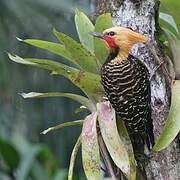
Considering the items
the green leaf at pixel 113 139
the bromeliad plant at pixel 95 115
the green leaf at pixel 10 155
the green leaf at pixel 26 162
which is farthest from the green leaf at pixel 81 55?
the green leaf at pixel 10 155

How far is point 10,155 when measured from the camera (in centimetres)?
364

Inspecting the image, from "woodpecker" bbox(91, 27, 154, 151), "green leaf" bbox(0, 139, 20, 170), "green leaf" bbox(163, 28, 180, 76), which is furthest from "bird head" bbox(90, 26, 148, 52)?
"green leaf" bbox(0, 139, 20, 170)

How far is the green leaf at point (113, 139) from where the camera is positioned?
1.51 metres

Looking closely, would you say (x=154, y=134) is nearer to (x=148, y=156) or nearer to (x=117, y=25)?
(x=148, y=156)

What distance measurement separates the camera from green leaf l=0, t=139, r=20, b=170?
11.7ft

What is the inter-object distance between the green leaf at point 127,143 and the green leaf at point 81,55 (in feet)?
0.45

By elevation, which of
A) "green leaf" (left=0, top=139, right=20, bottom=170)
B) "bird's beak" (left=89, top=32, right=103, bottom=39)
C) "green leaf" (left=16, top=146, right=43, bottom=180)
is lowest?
"green leaf" (left=0, top=139, right=20, bottom=170)

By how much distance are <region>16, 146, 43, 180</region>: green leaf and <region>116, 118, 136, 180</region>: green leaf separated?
1.66 meters

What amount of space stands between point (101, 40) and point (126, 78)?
0.12 metres

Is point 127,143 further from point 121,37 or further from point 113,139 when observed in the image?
point 121,37

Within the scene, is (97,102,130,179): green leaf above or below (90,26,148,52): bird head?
below

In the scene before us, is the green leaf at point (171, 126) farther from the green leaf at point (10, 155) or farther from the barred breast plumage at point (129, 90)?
the green leaf at point (10, 155)

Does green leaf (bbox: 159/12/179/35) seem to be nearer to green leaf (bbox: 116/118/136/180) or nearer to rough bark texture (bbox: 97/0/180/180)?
rough bark texture (bbox: 97/0/180/180)

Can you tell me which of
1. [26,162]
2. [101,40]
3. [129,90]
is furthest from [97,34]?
[26,162]
